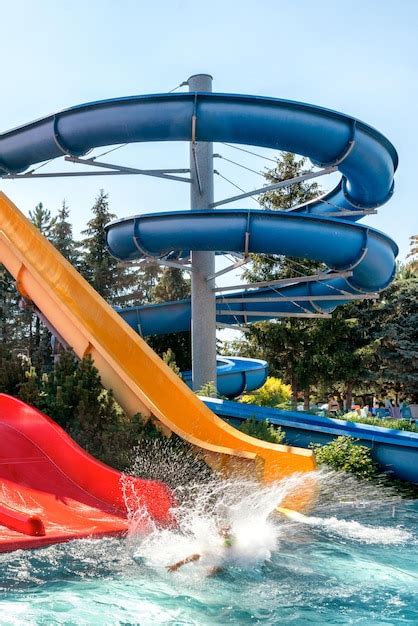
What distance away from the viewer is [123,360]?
8.27m

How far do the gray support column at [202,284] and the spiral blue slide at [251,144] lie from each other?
1033mm

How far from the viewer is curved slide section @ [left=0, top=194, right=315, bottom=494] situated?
6.50m

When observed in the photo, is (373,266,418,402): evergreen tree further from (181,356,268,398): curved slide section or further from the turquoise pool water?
the turquoise pool water

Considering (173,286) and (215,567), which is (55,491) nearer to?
(215,567)

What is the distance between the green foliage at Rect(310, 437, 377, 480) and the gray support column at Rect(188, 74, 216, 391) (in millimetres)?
3674

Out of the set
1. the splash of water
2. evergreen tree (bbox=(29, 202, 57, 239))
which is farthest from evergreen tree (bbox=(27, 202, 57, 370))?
the splash of water

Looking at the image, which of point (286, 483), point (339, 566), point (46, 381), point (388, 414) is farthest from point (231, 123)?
point (388, 414)

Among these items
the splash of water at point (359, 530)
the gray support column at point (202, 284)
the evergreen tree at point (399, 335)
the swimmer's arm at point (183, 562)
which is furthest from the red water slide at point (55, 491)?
the evergreen tree at point (399, 335)

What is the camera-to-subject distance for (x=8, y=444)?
676 centimetres

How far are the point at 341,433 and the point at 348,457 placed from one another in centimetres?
51

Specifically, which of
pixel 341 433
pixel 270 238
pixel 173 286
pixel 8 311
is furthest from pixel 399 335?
pixel 8 311

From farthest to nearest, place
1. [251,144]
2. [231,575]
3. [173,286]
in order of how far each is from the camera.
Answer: [173,286]
[251,144]
[231,575]

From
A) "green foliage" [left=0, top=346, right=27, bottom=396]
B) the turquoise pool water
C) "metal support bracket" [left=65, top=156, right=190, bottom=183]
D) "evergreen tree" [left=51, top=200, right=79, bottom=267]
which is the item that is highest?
"evergreen tree" [left=51, top=200, right=79, bottom=267]

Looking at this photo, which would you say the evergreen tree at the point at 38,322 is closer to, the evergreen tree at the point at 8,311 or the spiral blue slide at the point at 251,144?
the evergreen tree at the point at 8,311
